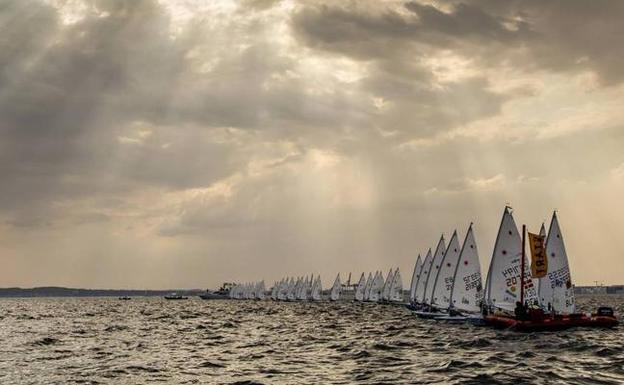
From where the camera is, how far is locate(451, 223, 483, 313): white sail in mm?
65188

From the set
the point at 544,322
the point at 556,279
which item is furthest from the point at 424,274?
the point at 544,322

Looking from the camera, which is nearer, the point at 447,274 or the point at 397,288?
the point at 447,274

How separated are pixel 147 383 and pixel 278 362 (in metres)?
9.12

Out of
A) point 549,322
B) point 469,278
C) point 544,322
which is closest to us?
point 544,322

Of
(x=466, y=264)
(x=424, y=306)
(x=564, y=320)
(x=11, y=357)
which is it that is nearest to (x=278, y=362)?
(x=11, y=357)

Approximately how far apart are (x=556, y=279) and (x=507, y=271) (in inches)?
212

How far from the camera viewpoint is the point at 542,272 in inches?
2185

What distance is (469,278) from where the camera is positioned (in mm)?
65312

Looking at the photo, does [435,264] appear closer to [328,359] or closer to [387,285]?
[328,359]

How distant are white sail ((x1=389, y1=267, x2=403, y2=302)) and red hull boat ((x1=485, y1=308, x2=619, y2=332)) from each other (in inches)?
4329

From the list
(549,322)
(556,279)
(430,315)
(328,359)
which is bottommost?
(328,359)

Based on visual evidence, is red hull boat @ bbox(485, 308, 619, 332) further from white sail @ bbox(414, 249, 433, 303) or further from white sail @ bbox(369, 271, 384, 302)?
white sail @ bbox(369, 271, 384, 302)

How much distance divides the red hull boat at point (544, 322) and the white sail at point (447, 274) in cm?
1582

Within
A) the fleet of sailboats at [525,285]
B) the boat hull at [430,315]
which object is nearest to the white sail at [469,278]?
the fleet of sailboats at [525,285]
